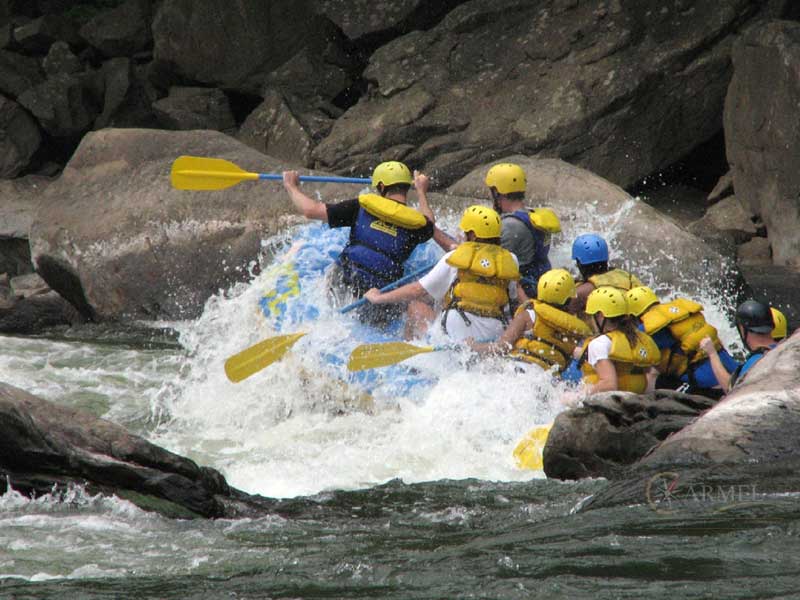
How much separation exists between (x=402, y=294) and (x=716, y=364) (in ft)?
5.94

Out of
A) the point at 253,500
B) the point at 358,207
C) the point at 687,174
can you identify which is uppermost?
the point at 358,207

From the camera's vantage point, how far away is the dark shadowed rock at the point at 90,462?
4.77 metres

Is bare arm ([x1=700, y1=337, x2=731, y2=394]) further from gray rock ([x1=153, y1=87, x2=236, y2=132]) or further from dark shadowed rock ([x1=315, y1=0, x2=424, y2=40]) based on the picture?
gray rock ([x1=153, y1=87, x2=236, y2=132])

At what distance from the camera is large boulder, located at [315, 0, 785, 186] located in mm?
12031

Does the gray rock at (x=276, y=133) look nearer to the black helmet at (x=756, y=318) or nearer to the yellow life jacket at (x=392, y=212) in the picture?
the yellow life jacket at (x=392, y=212)

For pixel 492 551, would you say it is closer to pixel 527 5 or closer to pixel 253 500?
pixel 253 500

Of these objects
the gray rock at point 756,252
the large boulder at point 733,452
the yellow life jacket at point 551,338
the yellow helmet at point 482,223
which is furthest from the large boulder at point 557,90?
the large boulder at point 733,452

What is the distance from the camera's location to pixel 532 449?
602 cm

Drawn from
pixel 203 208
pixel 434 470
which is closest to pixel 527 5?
pixel 203 208

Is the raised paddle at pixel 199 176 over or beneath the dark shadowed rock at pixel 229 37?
beneath

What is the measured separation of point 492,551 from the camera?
14.1 feet

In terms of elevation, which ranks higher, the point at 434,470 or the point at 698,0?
the point at 698,0

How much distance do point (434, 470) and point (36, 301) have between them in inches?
232

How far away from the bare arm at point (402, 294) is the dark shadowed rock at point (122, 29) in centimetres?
846
